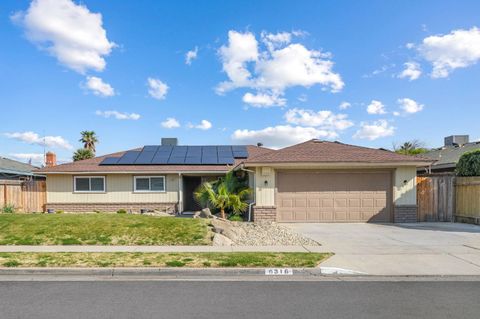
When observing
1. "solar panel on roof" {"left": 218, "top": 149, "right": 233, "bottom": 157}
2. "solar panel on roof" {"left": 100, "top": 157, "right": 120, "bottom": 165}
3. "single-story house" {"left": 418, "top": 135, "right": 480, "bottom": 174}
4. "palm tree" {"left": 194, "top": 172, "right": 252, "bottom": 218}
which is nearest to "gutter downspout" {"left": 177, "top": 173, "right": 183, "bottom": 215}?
"palm tree" {"left": 194, "top": 172, "right": 252, "bottom": 218}

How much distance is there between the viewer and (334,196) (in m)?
14.9

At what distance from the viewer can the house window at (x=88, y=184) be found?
19.2 meters

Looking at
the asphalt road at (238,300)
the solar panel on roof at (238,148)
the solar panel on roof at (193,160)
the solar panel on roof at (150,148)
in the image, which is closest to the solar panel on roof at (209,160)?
the solar panel on roof at (193,160)

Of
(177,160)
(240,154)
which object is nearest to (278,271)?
(177,160)

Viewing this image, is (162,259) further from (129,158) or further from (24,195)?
(24,195)

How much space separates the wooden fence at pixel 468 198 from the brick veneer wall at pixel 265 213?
325 inches

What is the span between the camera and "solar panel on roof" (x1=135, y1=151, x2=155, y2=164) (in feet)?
66.0

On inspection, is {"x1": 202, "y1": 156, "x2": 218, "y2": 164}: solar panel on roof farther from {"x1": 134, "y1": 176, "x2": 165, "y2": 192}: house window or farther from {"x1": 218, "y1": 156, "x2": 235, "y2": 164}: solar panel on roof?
{"x1": 134, "y1": 176, "x2": 165, "y2": 192}: house window

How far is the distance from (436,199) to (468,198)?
1211 mm

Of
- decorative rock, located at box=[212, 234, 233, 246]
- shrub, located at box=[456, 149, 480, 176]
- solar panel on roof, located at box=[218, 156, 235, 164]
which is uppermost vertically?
solar panel on roof, located at box=[218, 156, 235, 164]

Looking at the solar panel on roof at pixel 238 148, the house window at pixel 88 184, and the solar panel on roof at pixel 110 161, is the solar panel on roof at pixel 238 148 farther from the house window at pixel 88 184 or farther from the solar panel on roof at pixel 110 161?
the house window at pixel 88 184

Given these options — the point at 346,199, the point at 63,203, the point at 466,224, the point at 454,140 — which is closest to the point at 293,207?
the point at 346,199

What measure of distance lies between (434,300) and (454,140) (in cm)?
3032

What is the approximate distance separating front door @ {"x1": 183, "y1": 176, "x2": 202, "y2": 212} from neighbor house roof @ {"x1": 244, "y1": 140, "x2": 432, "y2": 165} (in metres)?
6.75
